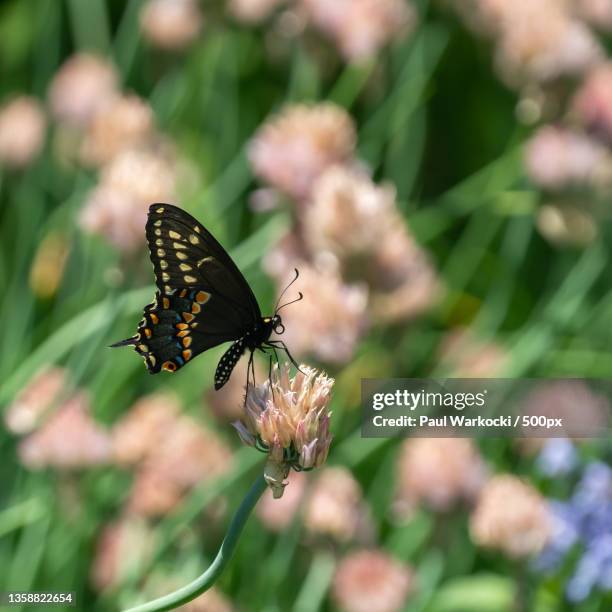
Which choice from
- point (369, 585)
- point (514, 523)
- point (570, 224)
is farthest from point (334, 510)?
point (570, 224)

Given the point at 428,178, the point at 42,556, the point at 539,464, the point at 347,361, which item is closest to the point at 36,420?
the point at 42,556

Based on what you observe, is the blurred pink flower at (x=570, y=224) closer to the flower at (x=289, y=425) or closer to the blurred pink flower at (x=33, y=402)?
the blurred pink flower at (x=33, y=402)

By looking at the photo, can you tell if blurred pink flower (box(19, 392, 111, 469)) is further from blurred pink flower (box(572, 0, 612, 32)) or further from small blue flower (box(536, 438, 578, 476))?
blurred pink flower (box(572, 0, 612, 32))

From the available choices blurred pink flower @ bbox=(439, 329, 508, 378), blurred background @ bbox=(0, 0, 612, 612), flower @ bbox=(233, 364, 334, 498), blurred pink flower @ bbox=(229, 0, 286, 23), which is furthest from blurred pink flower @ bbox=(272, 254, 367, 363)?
blurred pink flower @ bbox=(229, 0, 286, 23)

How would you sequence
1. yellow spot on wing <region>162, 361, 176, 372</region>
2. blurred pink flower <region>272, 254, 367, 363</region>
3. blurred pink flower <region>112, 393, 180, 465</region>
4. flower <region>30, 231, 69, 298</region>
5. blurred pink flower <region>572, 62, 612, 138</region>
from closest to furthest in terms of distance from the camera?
1. yellow spot on wing <region>162, 361, 176, 372</region>
2. blurred pink flower <region>272, 254, 367, 363</region>
3. blurred pink flower <region>112, 393, 180, 465</region>
4. blurred pink flower <region>572, 62, 612, 138</region>
5. flower <region>30, 231, 69, 298</region>

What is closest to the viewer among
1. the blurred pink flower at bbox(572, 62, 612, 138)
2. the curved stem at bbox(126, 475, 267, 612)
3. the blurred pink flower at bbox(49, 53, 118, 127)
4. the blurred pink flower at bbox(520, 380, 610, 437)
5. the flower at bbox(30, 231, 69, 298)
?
the curved stem at bbox(126, 475, 267, 612)

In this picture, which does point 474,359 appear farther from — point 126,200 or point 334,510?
point 126,200

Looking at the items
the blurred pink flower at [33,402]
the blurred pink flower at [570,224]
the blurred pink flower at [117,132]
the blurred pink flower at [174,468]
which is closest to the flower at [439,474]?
the blurred pink flower at [174,468]
